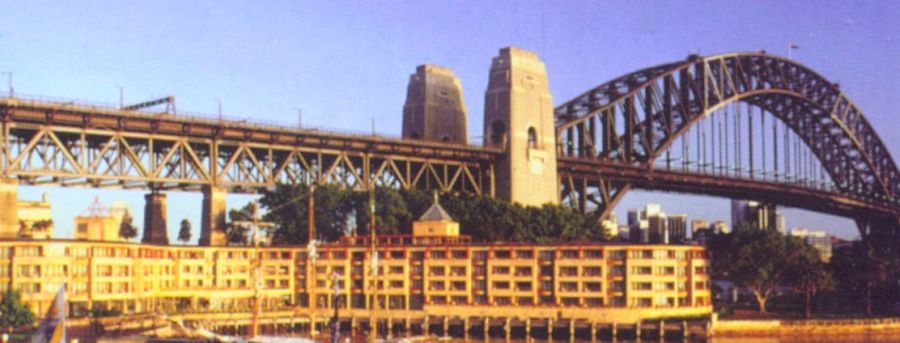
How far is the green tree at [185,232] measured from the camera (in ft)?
644

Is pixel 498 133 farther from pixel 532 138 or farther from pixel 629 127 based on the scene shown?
pixel 629 127

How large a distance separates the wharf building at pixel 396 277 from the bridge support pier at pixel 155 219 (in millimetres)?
7306

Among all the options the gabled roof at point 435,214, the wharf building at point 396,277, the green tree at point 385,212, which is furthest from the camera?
the green tree at point 385,212

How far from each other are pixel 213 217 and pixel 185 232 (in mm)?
54429

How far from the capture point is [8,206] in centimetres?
12669

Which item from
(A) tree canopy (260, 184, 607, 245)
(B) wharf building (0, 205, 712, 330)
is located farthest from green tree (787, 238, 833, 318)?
(A) tree canopy (260, 184, 607, 245)

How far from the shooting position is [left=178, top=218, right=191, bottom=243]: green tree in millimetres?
196250

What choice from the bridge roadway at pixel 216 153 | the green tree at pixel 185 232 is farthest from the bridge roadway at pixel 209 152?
the green tree at pixel 185 232

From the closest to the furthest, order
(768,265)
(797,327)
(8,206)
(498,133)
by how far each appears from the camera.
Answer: (8,206) < (797,327) < (768,265) < (498,133)

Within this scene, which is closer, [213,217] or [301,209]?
[213,217]

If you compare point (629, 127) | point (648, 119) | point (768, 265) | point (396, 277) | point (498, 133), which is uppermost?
point (648, 119)

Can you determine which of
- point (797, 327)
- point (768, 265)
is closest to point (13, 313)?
point (797, 327)

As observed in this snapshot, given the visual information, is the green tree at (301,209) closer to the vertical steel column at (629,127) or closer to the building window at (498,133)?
the building window at (498,133)

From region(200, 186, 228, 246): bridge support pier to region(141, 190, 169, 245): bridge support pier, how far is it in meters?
4.48
